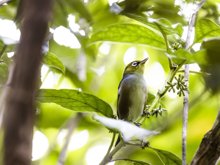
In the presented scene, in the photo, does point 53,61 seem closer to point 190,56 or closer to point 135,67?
point 190,56

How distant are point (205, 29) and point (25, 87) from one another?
2.70ft

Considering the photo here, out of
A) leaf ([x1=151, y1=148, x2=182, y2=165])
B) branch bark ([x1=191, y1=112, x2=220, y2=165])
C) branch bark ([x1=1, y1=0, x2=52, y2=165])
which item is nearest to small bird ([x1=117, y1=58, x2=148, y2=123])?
leaf ([x1=151, y1=148, x2=182, y2=165])

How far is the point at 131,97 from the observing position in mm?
1312

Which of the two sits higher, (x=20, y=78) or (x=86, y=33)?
(x=86, y=33)

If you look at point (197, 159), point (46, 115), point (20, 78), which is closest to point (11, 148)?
point (20, 78)

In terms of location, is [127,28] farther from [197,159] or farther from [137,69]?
[137,69]

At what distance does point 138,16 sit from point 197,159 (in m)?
0.33

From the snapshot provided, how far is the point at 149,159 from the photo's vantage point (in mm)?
1156

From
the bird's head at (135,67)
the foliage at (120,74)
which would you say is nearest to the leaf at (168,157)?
the foliage at (120,74)

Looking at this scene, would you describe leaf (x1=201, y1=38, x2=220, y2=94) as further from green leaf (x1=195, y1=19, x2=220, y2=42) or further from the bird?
the bird

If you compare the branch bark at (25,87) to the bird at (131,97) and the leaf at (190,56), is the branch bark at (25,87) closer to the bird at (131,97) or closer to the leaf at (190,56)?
the leaf at (190,56)

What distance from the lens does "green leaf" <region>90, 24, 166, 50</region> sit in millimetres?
1000

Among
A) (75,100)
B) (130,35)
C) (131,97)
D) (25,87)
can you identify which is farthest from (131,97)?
(25,87)

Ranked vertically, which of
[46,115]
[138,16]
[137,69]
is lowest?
[46,115]
